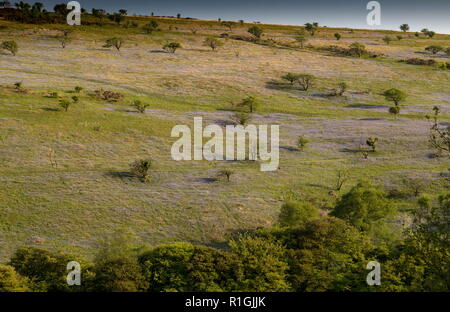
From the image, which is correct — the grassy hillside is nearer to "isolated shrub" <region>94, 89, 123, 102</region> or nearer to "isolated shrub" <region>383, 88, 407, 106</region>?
"isolated shrub" <region>94, 89, 123, 102</region>

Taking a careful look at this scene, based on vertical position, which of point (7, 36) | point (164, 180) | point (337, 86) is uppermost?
point (7, 36)

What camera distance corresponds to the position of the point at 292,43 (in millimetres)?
174250

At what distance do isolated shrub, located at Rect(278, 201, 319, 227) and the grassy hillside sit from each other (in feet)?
14.5

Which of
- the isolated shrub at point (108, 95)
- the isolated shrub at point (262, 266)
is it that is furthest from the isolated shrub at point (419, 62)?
the isolated shrub at point (262, 266)

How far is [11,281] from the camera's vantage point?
3127 centimetres

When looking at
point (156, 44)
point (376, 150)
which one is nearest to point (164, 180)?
point (376, 150)

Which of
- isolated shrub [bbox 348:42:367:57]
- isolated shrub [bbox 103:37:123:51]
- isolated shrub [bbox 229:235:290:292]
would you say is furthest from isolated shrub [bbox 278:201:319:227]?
isolated shrub [bbox 348:42:367:57]

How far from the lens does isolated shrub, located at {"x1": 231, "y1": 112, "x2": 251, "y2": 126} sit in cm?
8331

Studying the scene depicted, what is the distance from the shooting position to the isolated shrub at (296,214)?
149 ft

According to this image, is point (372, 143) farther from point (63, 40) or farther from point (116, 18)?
point (116, 18)

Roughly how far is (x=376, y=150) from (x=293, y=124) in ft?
65.2

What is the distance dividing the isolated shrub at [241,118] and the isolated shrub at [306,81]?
1261 inches

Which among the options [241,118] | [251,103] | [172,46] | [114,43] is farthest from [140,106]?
[114,43]

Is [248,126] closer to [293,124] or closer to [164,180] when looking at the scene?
[293,124]
